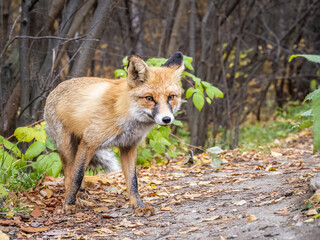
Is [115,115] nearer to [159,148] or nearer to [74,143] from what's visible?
[74,143]

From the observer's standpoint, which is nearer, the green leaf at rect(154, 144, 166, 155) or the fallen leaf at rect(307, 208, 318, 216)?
the fallen leaf at rect(307, 208, 318, 216)

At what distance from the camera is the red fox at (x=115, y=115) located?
14.8 ft

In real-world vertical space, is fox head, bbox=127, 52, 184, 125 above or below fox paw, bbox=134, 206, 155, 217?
above

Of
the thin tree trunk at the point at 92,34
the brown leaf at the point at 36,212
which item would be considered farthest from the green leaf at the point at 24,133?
the thin tree trunk at the point at 92,34

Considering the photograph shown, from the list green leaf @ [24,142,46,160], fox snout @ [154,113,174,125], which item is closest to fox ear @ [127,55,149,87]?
fox snout @ [154,113,174,125]

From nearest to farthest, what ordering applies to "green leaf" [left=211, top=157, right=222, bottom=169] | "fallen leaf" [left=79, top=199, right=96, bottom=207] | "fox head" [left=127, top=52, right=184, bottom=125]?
"fox head" [left=127, top=52, right=184, bottom=125], "fallen leaf" [left=79, top=199, right=96, bottom=207], "green leaf" [left=211, top=157, right=222, bottom=169]

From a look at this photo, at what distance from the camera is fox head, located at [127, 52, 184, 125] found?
442 centimetres

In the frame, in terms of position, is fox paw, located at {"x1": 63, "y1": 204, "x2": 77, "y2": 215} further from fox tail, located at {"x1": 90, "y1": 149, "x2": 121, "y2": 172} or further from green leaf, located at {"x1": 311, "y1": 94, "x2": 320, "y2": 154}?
green leaf, located at {"x1": 311, "y1": 94, "x2": 320, "y2": 154}

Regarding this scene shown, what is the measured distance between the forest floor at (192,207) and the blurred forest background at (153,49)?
1.78 meters

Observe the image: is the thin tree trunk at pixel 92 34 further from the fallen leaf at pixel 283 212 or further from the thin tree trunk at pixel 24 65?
the fallen leaf at pixel 283 212

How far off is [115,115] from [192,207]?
139cm

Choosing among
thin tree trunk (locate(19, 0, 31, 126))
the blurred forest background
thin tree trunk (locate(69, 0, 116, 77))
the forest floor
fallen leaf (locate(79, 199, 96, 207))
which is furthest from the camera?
thin tree trunk (locate(69, 0, 116, 77))

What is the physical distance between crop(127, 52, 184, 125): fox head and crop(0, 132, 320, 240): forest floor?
113 centimetres

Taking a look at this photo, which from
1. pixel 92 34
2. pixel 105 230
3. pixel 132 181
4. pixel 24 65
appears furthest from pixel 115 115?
pixel 92 34
